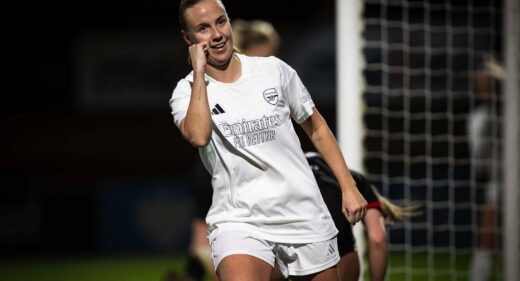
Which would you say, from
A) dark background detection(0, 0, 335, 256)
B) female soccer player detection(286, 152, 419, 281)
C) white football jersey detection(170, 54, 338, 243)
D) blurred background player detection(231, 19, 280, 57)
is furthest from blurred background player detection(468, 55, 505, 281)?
dark background detection(0, 0, 335, 256)

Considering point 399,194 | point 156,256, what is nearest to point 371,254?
point 399,194

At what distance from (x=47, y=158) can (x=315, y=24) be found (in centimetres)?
402

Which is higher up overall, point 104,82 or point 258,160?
point 104,82

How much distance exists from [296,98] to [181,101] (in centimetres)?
40

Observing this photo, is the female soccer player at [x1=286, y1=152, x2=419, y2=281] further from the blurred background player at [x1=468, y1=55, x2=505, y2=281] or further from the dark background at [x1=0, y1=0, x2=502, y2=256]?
the dark background at [x1=0, y1=0, x2=502, y2=256]

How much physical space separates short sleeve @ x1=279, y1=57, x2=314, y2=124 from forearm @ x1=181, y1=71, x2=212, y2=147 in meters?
0.38

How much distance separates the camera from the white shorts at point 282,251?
10.5 feet

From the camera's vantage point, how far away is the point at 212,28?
3188mm

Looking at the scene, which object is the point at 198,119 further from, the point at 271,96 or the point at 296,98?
the point at 296,98

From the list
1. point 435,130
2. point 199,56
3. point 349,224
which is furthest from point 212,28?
point 435,130

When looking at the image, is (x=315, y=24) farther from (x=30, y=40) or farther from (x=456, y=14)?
(x=30, y=40)

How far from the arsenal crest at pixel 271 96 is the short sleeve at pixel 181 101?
0.25 meters

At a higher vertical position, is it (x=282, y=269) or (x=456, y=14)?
(x=456, y=14)

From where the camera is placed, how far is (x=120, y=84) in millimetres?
13508
